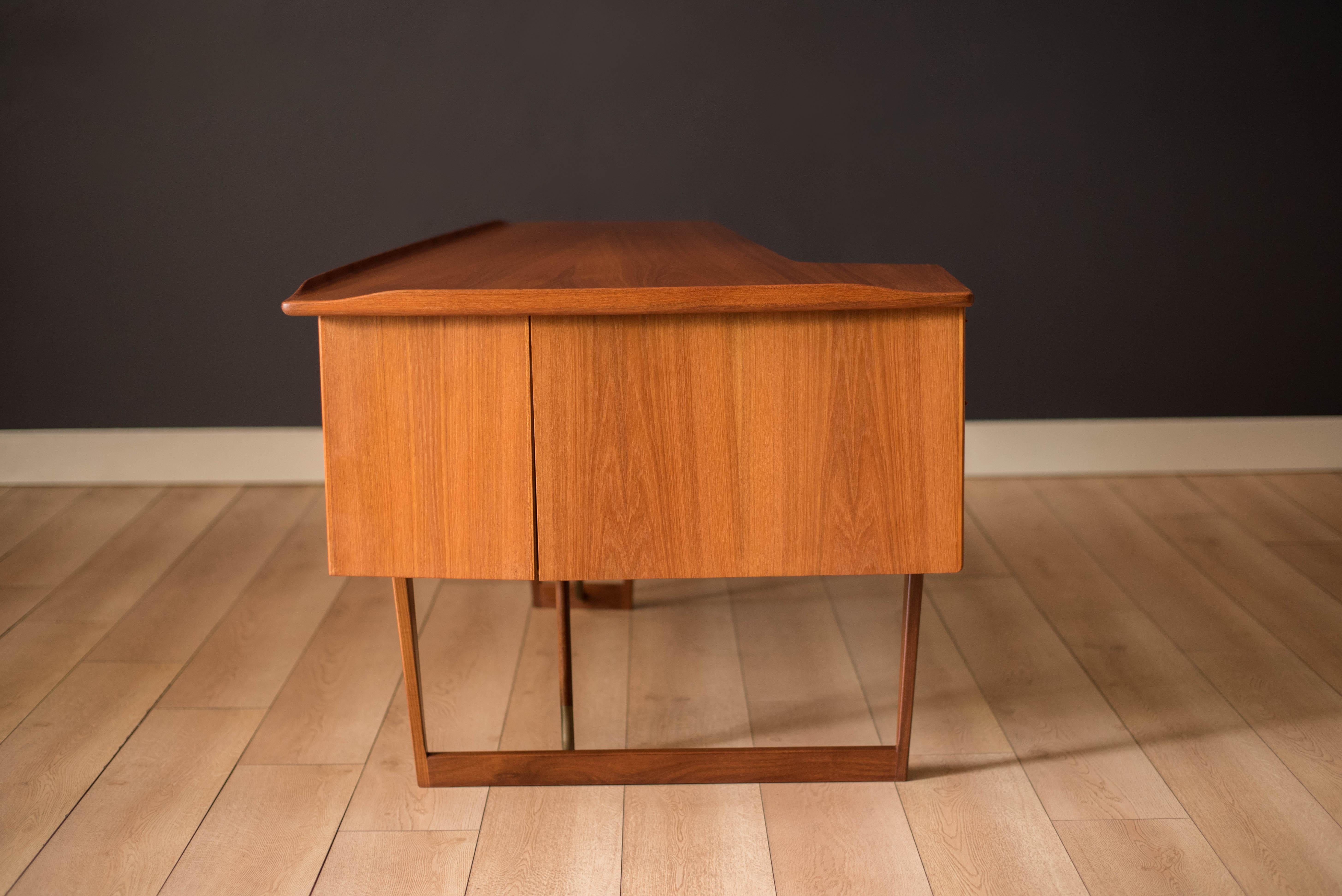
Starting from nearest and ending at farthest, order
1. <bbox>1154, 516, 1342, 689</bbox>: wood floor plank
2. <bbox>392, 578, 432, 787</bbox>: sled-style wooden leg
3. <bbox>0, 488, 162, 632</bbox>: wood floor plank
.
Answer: <bbox>392, 578, 432, 787</bbox>: sled-style wooden leg < <bbox>1154, 516, 1342, 689</bbox>: wood floor plank < <bbox>0, 488, 162, 632</bbox>: wood floor plank

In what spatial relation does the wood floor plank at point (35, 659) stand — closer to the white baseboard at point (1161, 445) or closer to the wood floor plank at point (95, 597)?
the wood floor plank at point (95, 597)

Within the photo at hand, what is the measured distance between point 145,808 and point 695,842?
795 mm

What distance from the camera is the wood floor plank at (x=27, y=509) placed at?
2777 millimetres

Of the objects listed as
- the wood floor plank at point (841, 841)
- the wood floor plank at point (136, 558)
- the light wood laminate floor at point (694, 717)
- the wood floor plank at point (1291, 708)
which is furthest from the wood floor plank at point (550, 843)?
the wood floor plank at point (136, 558)

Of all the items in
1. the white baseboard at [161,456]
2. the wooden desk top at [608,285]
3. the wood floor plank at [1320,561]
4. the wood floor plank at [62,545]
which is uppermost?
the wooden desk top at [608,285]

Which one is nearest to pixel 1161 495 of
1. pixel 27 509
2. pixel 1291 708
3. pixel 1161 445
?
pixel 1161 445

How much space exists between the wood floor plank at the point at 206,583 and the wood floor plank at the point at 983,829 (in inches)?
54.1

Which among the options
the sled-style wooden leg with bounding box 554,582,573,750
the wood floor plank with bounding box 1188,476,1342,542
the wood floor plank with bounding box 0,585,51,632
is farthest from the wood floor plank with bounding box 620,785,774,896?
the wood floor plank with bounding box 1188,476,1342,542

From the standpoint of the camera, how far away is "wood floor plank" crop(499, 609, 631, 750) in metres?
1.83

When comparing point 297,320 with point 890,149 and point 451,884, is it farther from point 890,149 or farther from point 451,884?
point 451,884

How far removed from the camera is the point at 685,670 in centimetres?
206

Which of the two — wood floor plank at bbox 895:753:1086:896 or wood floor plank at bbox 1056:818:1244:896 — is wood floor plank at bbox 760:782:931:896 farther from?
wood floor plank at bbox 1056:818:1244:896

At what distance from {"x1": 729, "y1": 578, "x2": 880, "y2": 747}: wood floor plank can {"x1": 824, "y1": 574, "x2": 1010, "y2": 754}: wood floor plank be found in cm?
3

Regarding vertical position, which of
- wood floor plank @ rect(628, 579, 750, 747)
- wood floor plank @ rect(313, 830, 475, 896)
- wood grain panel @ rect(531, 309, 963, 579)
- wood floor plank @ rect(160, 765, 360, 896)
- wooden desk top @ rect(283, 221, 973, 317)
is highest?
wooden desk top @ rect(283, 221, 973, 317)
